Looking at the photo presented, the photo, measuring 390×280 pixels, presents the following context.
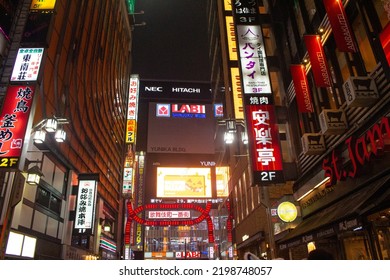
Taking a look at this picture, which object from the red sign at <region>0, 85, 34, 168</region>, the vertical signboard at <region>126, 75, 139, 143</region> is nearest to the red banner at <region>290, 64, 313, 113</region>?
the red sign at <region>0, 85, 34, 168</region>

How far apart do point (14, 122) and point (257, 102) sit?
1003 cm

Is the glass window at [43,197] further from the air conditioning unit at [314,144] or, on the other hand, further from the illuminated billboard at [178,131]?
the air conditioning unit at [314,144]

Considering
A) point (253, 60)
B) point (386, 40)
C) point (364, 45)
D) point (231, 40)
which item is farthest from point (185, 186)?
point (386, 40)

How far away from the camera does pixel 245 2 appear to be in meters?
17.3

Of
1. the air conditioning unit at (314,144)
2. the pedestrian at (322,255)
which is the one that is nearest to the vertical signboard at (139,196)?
the air conditioning unit at (314,144)

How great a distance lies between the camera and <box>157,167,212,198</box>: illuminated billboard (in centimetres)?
2550

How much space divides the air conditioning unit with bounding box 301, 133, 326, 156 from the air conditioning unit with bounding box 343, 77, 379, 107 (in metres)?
3.21

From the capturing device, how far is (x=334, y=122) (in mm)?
10641

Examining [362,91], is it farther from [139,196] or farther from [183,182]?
[139,196]

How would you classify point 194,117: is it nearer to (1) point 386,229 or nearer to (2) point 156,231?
(1) point 386,229

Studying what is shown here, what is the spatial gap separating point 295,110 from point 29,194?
14432mm

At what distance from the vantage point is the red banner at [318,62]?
10.8 m

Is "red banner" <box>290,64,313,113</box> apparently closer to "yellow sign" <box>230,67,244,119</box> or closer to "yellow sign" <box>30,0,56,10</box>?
"yellow sign" <box>230,67,244,119</box>
